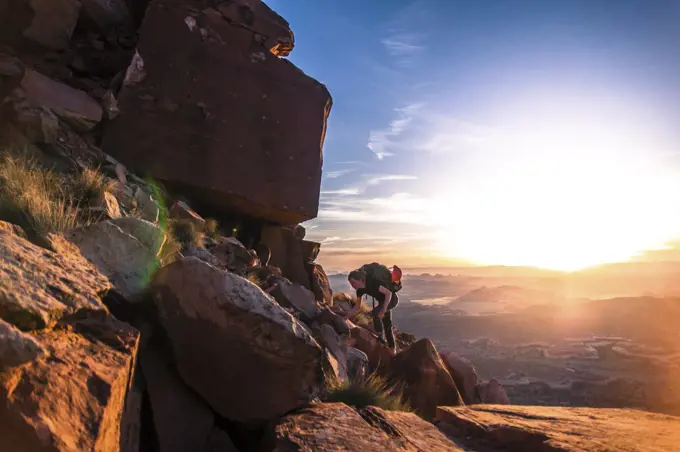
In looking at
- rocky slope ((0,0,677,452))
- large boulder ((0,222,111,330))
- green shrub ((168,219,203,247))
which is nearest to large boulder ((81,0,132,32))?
rocky slope ((0,0,677,452))

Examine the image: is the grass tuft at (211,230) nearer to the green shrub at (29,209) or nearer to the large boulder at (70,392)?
the green shrub at (29,209)

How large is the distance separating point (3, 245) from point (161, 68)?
28.3ft

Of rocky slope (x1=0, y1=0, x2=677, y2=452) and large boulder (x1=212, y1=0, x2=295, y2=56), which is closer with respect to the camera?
rocky slope (x1=0, y1=0, x2=677, y2=452)

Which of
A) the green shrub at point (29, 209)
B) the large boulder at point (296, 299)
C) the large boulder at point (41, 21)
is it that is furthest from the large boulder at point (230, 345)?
the large boulder at point (41, 21)

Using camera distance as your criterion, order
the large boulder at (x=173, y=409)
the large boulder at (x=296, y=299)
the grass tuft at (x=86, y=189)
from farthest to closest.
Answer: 1. the large boulder at (x=296, y=299)
2. the grass tuft at (x=86, y=189)
3. the large boulder at (x=173, y=409)

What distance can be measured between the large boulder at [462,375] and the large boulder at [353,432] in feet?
18.9

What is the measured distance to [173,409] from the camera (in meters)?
4.11

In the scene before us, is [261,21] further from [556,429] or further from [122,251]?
[556,429]

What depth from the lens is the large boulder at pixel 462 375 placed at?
34.1ft

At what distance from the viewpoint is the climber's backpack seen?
11.0 meters

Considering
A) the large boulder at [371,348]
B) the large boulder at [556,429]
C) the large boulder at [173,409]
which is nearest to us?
the large boulder at [173,409]

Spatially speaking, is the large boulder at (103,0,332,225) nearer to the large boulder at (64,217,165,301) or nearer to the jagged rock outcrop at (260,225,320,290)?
the jagged rock outcrop at (260,225,320,290)

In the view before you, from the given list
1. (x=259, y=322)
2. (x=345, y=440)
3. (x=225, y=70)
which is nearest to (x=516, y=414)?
(x=345, y=440)

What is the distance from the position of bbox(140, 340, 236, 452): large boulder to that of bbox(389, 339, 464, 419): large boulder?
15.3 feet
